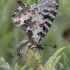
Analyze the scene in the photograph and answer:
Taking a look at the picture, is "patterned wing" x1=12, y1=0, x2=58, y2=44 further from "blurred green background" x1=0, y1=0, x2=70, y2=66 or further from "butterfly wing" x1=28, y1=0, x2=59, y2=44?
"blurred green background" x1=0, y1=0, x2=70, y2=66

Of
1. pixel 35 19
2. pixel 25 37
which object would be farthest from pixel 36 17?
pixel 25 37

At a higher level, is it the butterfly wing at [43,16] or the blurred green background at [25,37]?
the blurred green background at [25,37]

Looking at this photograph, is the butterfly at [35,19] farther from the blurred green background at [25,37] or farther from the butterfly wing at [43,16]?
the blurred green background at [25,37]

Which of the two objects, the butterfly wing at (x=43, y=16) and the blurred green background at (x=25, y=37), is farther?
the blurred green background at (x=25, y=37)

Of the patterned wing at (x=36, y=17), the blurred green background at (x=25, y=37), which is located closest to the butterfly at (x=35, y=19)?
the patterned wing at (x=36, y=17)

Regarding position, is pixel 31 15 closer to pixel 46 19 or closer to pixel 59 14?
pixel 46 19

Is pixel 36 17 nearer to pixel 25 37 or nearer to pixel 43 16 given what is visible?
pixel 43 16

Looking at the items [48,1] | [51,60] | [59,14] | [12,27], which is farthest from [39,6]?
[12,27]

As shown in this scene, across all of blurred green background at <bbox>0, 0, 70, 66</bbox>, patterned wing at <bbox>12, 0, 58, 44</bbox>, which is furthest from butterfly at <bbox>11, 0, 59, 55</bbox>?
blurred green background at <bbox>0, 0, 70, 66</bbox>

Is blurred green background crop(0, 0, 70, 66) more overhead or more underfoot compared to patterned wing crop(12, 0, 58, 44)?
more overhead
